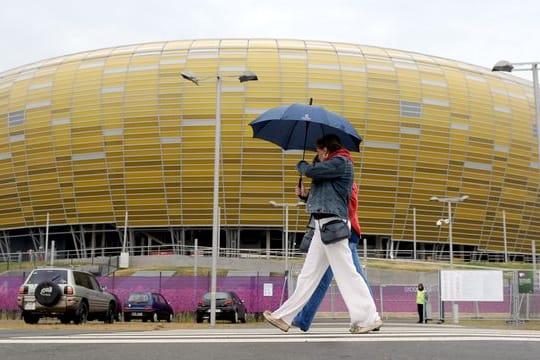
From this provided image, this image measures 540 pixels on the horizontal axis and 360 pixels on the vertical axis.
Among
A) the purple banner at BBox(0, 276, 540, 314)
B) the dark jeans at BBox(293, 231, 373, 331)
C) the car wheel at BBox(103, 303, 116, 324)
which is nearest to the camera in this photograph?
the dark jeans at BBox(293, 231, 373, 331)

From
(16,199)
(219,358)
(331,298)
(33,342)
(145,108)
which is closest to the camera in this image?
(219,358)

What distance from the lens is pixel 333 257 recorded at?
7.29 metres

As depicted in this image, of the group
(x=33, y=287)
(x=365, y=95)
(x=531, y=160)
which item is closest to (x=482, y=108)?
(x=531, y=160)

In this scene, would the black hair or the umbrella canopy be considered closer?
the black hair

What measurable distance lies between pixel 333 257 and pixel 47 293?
13.1m

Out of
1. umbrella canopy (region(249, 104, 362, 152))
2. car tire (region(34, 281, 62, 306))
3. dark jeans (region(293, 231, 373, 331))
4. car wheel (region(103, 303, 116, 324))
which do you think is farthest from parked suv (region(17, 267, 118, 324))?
dark jeans (region(293, 231, 373, 331))

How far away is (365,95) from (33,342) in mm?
53934

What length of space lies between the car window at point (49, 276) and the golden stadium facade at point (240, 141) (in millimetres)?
38007

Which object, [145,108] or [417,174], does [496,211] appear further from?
[145,108]

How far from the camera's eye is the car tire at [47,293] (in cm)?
1847

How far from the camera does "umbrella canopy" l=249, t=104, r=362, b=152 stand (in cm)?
799

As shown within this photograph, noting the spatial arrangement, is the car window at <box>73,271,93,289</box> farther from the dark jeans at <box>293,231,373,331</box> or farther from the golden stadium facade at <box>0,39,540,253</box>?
the golden stadium facade at <box>0,39,540,253</box>

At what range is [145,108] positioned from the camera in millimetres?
58188

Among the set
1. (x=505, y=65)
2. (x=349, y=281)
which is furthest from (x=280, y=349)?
(x=505, y=65)
